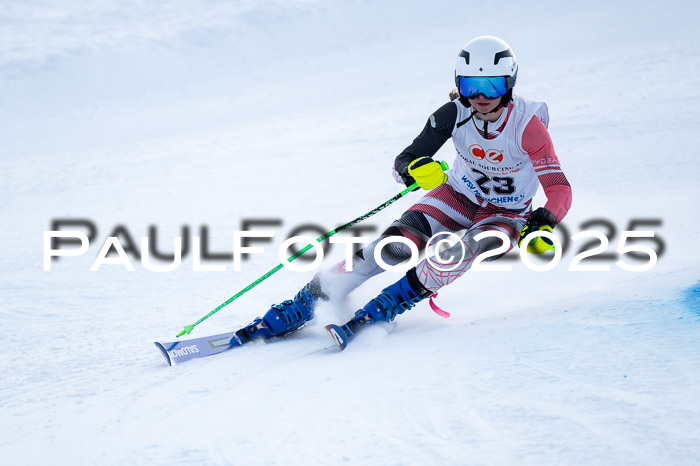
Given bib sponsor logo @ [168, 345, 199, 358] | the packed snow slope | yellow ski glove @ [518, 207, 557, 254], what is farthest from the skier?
bib sponsor logo @ [168, 345, 199, 358]

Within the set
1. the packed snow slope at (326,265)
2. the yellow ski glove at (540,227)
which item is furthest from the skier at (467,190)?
the packed snow slope at (326,265)

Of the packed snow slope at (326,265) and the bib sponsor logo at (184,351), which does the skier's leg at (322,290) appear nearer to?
the packed snow slope at (326,265)

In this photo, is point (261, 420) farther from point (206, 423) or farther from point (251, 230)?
point (251, 230)

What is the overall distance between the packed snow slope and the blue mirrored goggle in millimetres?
1077

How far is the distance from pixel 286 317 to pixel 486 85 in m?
1.44

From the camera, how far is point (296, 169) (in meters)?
7.32

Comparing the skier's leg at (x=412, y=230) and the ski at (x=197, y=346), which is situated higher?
the skier's leg at (x=412, y=230)

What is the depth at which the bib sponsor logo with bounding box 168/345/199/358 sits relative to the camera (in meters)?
3.35

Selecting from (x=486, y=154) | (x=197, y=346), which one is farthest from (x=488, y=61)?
(x=197, y=346)

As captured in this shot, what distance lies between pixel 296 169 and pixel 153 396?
456 centimetres

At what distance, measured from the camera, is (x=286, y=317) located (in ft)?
11.7

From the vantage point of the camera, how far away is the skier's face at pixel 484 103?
339 cm

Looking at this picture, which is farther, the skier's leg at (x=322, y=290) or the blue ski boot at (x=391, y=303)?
the skier's leg at (x=322, y=290)

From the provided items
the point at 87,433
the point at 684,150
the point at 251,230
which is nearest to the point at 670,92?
the point at 684,150
